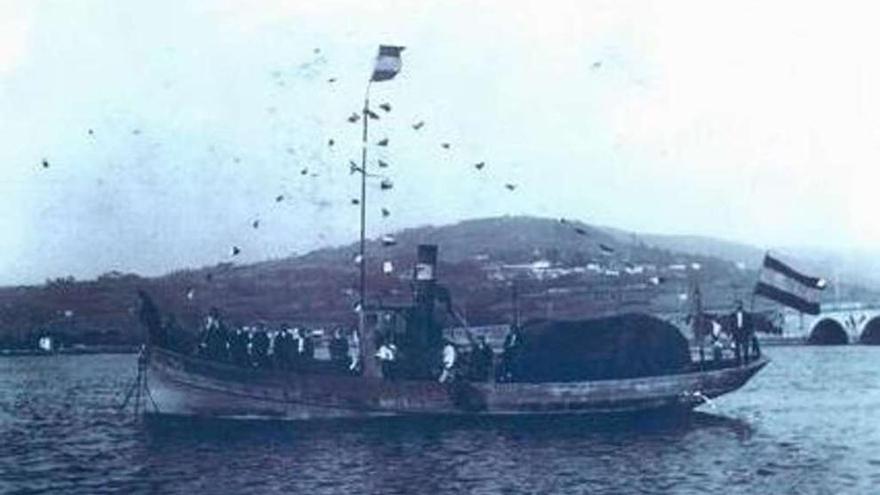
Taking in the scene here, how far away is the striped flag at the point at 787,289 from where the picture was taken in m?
25.3

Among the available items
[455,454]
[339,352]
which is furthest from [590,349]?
[339,352]

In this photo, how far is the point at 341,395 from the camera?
25.5m

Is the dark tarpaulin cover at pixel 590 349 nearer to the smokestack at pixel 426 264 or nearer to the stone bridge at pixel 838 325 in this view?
the smokestack at pixel 426 264

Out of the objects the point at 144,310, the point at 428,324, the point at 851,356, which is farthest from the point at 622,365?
the point at 851,356

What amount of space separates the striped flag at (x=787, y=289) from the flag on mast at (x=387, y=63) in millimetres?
10607

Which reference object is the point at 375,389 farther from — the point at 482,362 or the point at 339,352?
the point at 482,362

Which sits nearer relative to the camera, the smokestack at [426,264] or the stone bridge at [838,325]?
the smokestack at [426,264]

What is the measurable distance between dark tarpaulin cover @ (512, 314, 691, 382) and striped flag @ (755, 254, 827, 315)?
3.17 meters

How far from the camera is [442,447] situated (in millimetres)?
23406

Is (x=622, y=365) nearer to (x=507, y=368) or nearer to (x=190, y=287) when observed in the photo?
(x=507, y=368)

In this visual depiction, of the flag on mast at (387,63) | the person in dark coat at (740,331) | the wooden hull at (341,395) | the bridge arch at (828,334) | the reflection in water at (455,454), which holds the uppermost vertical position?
the flag on mast at (387,63)

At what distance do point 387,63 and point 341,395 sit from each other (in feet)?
28.0

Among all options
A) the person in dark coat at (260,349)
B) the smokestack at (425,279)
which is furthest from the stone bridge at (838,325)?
the person in dark coat at (260,349)

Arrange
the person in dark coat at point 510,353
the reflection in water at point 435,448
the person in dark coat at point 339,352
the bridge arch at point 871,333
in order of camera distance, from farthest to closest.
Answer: the bridge arch at point 871,333 → the person in dark coat at point 510,353 → the person in dark coat at point 339,352 → the reflection in water at point 435,448
